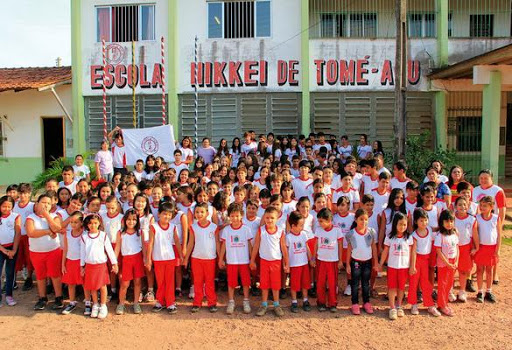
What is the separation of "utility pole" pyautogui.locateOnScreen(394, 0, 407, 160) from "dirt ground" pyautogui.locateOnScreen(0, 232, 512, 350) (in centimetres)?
478

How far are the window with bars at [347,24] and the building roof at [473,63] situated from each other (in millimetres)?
2434

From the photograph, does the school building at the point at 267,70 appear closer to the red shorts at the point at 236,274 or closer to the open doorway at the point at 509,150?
the open doorway at the point at 509,150

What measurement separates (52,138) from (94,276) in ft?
38.1

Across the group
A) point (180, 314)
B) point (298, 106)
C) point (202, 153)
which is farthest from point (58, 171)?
point (180, 314)

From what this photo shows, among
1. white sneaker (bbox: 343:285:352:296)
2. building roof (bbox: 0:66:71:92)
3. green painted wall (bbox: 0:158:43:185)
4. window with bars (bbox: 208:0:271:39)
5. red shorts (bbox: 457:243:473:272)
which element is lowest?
white sneaker (bbox: 343:285:352:296)

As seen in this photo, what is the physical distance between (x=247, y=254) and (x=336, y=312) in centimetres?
114

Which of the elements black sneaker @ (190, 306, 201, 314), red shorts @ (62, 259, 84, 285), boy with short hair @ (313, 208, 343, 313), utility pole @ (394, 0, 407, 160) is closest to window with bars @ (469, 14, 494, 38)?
utility pole @ (394, 0, 407, 160)

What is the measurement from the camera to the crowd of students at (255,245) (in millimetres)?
5145

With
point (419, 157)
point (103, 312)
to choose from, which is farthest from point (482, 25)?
point (103, 312)

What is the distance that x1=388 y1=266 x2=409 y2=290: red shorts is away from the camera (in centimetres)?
509

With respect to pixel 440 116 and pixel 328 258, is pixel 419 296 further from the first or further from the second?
pixel 440 116

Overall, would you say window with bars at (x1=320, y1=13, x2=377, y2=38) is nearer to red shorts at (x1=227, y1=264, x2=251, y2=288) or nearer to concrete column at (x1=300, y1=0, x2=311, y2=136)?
concrete column at (x1=300, y1=0, x2=311, y2=136)

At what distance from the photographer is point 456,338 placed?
4512mm

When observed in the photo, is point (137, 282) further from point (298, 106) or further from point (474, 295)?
point (298, 106)
